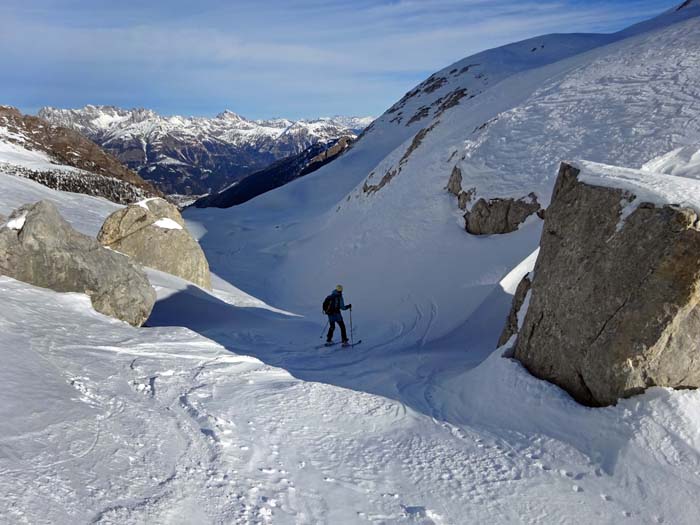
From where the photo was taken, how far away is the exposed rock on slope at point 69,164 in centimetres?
5684

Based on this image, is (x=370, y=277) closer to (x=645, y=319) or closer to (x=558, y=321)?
(x=558, y=321)

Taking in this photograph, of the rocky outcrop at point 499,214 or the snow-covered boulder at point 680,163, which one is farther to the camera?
the rocky outcrop at point 499,214

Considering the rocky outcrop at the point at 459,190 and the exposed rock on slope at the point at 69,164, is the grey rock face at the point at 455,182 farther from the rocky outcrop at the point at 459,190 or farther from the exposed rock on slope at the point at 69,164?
the exposed rock on slope at the point at 69,164

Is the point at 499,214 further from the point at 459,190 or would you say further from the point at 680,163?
the point at 680,163

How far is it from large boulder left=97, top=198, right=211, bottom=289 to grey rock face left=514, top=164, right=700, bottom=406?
14.1 meters

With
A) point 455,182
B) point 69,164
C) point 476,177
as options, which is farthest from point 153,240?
point 69,164

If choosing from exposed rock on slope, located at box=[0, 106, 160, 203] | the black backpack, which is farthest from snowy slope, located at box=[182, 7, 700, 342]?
exposed rock on slope, located at box=[0, 106, 160, 203]

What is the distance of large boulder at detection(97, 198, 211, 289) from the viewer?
1852 centimetres

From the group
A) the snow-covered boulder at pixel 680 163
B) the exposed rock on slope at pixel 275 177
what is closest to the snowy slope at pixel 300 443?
the snow-covered boulder at pixel 680 163

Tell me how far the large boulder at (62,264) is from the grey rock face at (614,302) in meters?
9.18

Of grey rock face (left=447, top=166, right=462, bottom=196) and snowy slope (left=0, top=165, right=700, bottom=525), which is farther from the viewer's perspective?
grey rock face (left=447, top=166, right=462, bottom=196)

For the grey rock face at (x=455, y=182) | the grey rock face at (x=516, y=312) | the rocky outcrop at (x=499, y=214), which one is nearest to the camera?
the grey rock face at (x=516, y=312)

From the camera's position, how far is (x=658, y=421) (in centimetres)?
639

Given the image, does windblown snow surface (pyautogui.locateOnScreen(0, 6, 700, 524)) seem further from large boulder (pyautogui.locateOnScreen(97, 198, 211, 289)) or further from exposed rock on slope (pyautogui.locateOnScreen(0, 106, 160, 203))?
exposed rock on slope (pyautogui.locateOnScreen(0, 106, 160, 203))
